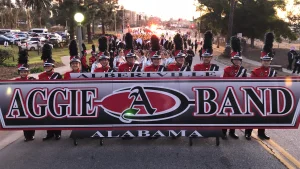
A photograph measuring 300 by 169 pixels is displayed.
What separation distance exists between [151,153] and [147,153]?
80 mm

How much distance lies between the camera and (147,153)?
20.1ft

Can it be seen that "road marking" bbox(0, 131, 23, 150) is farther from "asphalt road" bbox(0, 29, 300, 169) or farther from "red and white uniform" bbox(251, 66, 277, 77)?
"red and white uniform" bbox(251, 66, 277, 77)

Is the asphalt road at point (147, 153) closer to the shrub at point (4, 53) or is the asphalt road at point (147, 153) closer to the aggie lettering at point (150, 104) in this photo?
the aggie lettering at point (150, 104)

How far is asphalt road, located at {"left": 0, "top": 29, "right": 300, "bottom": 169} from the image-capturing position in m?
5.61

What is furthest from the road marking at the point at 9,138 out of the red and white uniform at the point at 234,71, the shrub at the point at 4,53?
the shrub at the point at 4,53

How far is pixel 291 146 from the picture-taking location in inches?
253

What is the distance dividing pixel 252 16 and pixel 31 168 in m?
37.7

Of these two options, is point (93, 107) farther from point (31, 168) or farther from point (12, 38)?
point (12, 38)

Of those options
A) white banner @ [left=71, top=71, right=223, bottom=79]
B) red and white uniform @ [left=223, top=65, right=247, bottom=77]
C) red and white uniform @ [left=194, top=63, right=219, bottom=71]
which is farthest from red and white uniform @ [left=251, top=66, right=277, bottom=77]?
white banner @ [left=71, top=71, right=223, bottom=79]

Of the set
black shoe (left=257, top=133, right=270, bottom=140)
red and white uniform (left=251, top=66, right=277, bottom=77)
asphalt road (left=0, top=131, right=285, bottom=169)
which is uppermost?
red and white uniform (left=251, top=66, right=277, bottom=77)

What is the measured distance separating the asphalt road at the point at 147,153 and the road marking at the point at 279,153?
0.06 ft

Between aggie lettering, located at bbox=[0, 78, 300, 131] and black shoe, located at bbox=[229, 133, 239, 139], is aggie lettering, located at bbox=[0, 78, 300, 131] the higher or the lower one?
the higher one

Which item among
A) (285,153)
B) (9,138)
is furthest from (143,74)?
(9,138)

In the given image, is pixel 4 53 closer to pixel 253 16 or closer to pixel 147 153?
pixel 147 153
